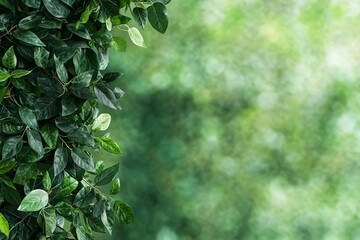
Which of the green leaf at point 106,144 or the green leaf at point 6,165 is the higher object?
the green leaf at point 106,144

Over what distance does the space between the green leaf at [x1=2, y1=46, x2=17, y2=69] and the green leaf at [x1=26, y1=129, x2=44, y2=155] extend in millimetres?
143

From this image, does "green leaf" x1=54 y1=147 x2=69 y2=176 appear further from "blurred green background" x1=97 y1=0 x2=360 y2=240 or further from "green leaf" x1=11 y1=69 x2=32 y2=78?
"blurred green background" x1=97 y1=0 x2=360 y2=240

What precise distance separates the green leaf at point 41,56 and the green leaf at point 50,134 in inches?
5.2

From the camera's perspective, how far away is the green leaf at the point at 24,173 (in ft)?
4.30

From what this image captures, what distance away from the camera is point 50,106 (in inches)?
51.9

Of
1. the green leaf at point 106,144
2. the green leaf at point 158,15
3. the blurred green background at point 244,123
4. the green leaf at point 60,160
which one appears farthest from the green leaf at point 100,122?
the blurred green background at point 244,123

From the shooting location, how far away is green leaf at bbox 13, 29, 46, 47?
1282 mm

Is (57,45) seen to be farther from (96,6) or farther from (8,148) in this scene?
(8,148)

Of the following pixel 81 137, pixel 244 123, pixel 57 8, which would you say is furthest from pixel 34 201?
pixel 244 123

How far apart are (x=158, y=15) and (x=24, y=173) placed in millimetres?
461

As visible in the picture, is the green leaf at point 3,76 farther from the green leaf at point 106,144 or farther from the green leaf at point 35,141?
the green leaf at point 106,144

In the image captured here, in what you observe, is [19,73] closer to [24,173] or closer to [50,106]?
[50,106]

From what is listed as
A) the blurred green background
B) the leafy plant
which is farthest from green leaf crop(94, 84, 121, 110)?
the blurred green background

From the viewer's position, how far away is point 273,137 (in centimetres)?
262
